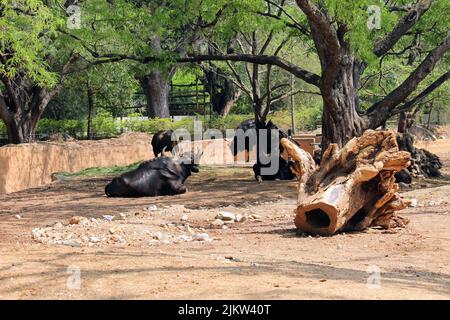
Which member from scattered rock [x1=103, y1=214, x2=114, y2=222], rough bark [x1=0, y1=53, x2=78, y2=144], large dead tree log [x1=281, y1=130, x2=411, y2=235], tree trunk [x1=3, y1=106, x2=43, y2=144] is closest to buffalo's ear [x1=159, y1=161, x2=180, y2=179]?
scattered rock [x1=103, y1=214, x2=114, y2=222]

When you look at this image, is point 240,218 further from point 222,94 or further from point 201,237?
point 222,94

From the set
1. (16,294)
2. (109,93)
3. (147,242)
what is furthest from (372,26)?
(109,93)

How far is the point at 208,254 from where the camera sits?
7.82 metres

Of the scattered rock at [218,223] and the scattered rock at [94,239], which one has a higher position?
the scattered rock at [94,239]

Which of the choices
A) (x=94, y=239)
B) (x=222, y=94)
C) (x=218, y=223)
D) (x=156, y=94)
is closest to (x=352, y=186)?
(x=218, y=223)

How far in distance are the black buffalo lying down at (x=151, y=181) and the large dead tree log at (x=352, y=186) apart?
18.5 feet

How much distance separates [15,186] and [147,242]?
1063 cm

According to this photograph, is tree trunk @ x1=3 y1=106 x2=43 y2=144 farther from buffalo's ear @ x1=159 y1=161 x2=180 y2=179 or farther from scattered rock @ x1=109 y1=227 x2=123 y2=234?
scattered rock @ x1=109 y1=227 x2=123 y2=234

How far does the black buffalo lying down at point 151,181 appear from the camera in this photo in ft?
50.4

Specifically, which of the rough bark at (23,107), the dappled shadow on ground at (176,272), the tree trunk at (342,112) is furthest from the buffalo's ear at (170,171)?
the dappled shadow on ground at (176,272)

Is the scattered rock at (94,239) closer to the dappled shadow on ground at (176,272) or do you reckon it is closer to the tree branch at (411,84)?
the dappled shadow on ground at (176,272)

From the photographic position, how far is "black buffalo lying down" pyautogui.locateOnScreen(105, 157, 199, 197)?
15.4 m

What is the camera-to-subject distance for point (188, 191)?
53.9 ft
